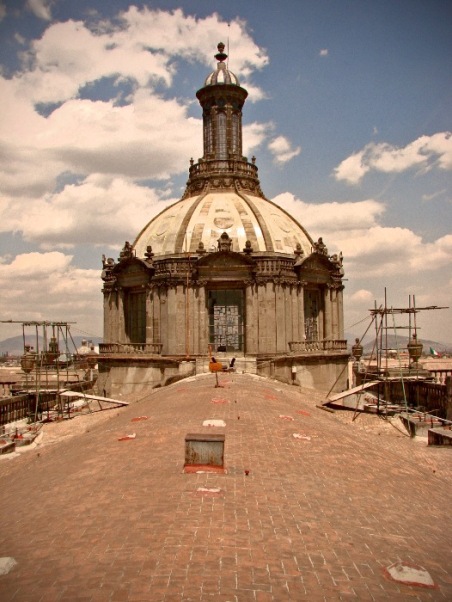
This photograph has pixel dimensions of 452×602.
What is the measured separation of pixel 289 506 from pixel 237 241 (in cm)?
2913

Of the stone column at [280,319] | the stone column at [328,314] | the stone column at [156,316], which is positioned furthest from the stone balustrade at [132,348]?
the stone column at [328,314]

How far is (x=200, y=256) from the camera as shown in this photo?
39.5 metres

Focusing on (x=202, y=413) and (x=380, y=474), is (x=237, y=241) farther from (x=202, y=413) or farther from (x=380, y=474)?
(x=380, y=474)

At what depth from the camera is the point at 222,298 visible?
134 feet

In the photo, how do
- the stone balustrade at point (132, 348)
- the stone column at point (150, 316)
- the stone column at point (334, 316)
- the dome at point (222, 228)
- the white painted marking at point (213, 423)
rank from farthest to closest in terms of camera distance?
1. the stone column at point (334, 316)
2. the dome at point (222, 228)
3. the stone column at point (150, 316)
4. the stone balustrade at point (132, 348)
5. the white painted marking at point (213, 423)

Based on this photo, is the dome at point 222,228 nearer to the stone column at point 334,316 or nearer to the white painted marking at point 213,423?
the stone column at point 334,316

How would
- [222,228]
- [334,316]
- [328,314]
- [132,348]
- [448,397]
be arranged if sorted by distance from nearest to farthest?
[448,397], [132,348], [222,228], [328,314], [334,316]

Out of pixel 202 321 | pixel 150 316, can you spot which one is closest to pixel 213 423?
pixel 202 321

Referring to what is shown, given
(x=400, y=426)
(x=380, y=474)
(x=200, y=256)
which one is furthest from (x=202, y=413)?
(x=200, y=256)

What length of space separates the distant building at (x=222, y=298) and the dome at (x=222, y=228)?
7 centimetres

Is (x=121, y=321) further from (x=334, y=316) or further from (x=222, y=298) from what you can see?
(x=334, y=316)

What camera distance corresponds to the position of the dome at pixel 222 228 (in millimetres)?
40938

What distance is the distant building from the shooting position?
39312 millimetres

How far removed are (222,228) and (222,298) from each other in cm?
465
